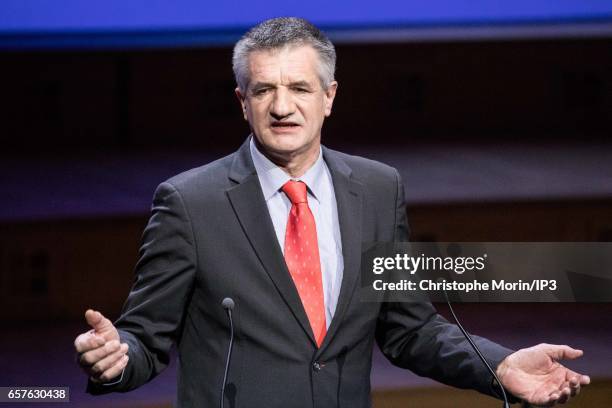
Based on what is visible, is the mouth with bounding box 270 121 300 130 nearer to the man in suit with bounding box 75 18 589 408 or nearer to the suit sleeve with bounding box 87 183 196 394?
the man in suit with bounding box 75 18 589 408

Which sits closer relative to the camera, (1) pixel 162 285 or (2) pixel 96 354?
(2) pixel 96 354

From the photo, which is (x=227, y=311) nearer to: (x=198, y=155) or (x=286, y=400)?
(x=286, y=400)

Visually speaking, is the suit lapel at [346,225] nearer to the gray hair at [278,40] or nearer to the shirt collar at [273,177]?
the shirt collar at [273,177]

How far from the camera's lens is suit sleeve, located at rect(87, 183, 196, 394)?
160cm

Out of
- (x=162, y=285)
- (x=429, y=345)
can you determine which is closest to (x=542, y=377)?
(x=429, y=345)

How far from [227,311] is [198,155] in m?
2.98

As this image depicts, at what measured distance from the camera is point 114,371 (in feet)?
4.73

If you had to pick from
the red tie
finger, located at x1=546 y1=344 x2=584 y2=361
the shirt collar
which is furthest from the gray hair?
finger, located at x1=546 y1=344 x2=584 y2=361

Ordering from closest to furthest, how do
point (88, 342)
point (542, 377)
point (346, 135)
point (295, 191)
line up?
point (88, 342) → point (542, 377) → point (295, 191) → point (346, 135)

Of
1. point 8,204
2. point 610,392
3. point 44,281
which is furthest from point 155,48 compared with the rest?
point 610,392

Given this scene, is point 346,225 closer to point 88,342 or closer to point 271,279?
point 271,279

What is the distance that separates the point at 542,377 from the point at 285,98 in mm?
590

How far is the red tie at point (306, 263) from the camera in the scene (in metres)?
1.61


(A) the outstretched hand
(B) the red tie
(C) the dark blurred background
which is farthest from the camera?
(C) the dark blurred background
